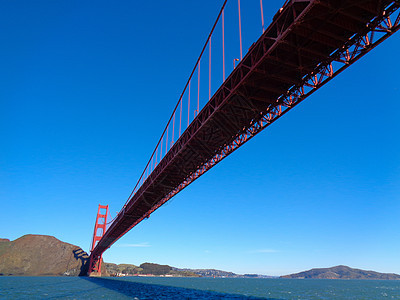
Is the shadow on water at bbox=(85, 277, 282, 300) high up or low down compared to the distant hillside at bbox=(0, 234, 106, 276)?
down

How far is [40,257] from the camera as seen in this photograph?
120 meters

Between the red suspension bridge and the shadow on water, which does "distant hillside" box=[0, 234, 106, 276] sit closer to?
the shadow on water

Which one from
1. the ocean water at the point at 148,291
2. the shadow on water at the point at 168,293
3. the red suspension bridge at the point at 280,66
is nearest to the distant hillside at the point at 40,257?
the ocean water at the point at 148,291

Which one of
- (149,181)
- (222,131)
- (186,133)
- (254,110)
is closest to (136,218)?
(149,181)

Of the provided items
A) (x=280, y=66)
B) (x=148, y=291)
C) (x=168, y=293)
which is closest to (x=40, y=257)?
→ (x=148, y=291)

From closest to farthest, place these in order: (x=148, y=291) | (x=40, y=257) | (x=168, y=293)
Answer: (x=168, y=293), (x=148, y=291), (x=40, y=257)

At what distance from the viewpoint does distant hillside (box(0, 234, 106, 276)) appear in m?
109

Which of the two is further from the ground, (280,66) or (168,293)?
(280,66)

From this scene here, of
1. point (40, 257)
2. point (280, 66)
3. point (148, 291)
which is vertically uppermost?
point (280, 66)

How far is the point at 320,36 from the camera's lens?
10125 millimetres

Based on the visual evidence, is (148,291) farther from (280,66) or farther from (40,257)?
(40,257)

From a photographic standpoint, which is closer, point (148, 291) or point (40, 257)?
point (148, 291)

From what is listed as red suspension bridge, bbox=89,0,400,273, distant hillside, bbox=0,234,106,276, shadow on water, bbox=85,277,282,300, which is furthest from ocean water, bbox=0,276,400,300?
distant hillside, bbox=0,234,106,276

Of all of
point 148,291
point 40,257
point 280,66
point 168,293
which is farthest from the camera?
point 40,257
